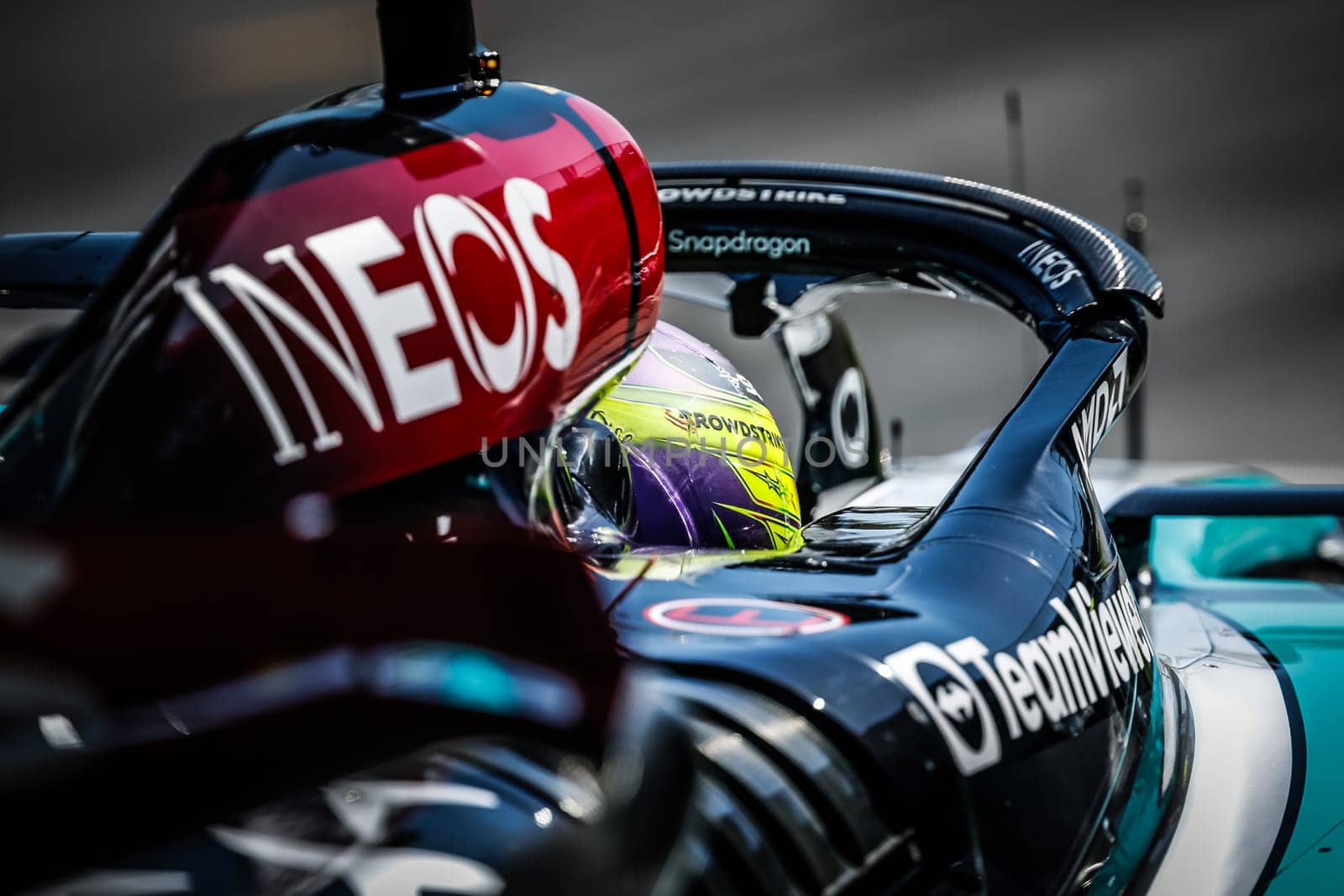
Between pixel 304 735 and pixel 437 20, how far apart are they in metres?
0.63

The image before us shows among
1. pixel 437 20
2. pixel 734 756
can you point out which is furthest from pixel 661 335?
pixel 734 756

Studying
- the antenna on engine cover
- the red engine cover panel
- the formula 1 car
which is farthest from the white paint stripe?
the antenna on engine cover

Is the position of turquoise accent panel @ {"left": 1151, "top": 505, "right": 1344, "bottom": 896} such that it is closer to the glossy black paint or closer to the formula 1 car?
the formula 1 car

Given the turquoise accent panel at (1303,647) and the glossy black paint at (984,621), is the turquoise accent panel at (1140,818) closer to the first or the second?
the glossy black paint at (984,621)

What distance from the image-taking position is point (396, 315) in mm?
874

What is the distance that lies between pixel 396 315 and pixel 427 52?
292 mm

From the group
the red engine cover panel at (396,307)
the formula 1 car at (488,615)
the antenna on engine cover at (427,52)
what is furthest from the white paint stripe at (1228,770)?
the antenna on engine cover at (427,52)

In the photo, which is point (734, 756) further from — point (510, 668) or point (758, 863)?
point (510, 668)

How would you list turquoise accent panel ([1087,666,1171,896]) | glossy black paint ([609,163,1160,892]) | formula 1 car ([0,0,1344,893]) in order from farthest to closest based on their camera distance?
1. turquoise accent panel ([1087,666,1171,896])
2. glossy black paint ([609,163,1160,892])
3. formula 1 car ([0,0,1344,893])

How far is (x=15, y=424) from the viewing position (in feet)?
2.84

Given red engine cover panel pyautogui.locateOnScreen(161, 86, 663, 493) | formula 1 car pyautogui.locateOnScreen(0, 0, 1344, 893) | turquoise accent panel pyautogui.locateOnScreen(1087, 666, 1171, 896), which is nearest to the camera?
formula 1 car pyautogui.locateOnScreen(0, 0, 1344, 893)

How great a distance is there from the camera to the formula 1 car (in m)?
0.67

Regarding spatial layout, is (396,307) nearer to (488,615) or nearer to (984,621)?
(488,615)

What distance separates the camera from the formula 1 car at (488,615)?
667 mm
